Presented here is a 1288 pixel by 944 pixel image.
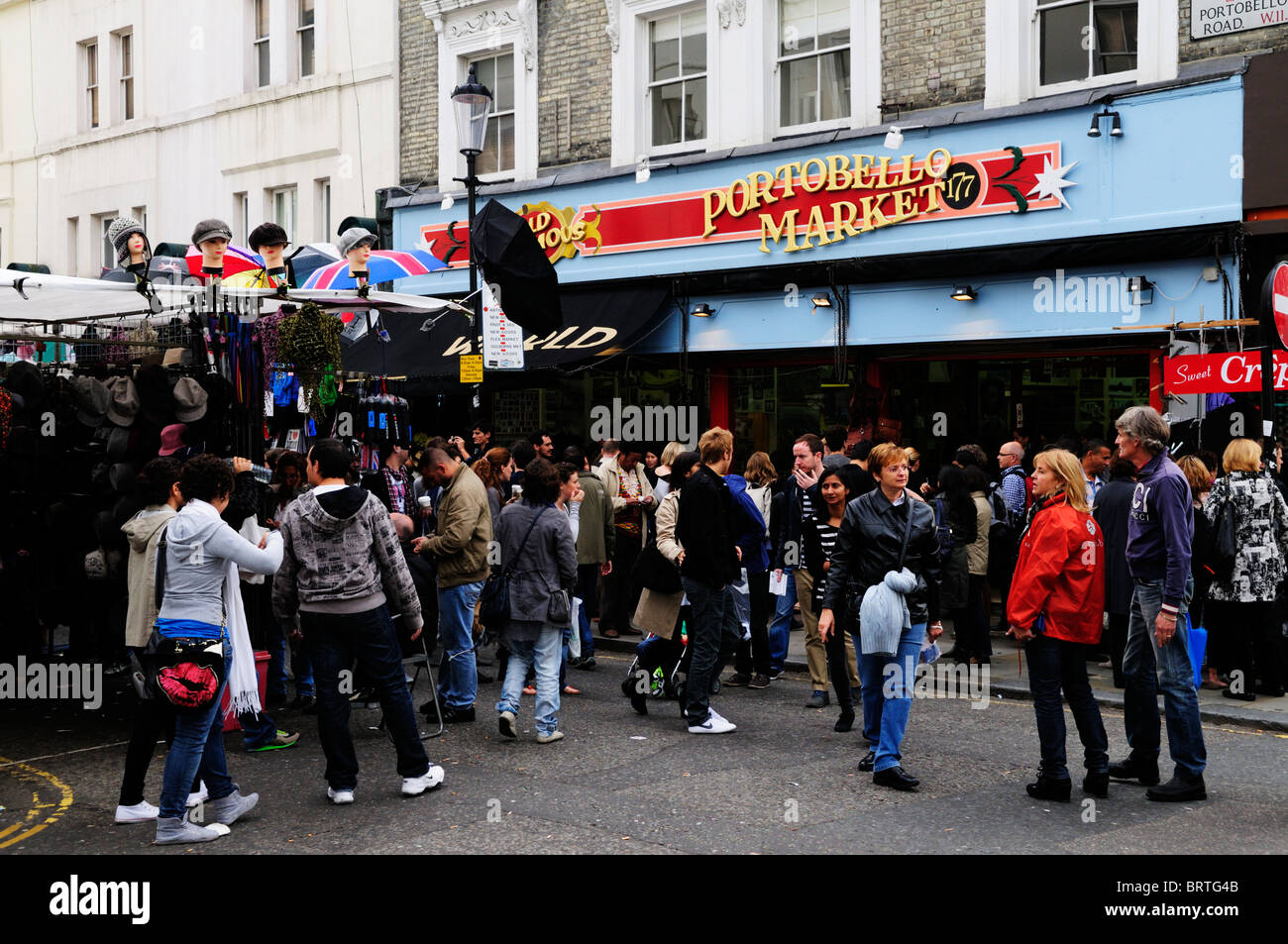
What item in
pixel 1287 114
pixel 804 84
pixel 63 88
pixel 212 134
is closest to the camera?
pixel 1287 114

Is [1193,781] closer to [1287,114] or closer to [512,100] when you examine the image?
[1287,114]

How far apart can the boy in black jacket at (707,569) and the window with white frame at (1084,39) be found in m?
7.33

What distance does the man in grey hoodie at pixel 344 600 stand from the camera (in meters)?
7.13

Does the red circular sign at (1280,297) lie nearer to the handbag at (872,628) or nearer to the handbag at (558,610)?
the handbag at (872,628)

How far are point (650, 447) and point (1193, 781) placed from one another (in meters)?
10.9

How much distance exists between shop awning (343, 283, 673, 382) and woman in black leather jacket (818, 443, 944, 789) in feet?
28.3

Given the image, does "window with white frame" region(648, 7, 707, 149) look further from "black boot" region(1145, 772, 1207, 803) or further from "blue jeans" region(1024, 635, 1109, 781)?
"black boot" region(1145, 772, 1207, 803)

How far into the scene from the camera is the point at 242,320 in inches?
375

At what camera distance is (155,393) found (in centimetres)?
888

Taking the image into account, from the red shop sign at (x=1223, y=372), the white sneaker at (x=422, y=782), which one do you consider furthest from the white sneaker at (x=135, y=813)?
the red shop sign at (x=1223, y=372)

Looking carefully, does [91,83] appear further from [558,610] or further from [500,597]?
[558,610]

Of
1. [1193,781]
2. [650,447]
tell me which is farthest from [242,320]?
[650,447]

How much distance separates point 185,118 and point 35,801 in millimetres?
18133

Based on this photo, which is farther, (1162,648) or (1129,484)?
(1129,484)
